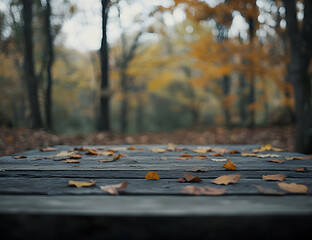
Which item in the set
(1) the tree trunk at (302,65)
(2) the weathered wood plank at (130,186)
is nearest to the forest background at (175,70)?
(1) the tree trunk at (302,65)

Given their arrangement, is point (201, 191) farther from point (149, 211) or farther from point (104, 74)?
point (104, 74)

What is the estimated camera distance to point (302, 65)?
13.9ft

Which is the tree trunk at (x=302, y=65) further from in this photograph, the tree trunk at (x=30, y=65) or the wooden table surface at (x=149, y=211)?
the tree trunk at (x=30, y=65)

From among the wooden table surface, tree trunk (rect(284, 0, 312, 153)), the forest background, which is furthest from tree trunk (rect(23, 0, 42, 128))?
tree trunk (rect(284, 0, 312, 153))

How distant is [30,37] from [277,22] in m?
9.27

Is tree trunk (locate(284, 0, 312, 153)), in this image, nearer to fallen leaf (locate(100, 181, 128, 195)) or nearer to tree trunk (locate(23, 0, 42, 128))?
fallen leaf (locate(100, 181, 128, 195))

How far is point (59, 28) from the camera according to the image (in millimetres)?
10250

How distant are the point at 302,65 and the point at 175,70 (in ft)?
42.2

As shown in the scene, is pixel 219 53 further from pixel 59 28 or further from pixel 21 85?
pixel 21 85

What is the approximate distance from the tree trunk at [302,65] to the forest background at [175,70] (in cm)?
2

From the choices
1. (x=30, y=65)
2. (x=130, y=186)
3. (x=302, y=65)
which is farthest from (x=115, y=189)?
(x=30, y=65)

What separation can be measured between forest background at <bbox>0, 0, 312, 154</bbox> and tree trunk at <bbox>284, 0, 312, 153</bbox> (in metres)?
0.02

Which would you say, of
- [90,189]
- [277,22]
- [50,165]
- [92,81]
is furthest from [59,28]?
[90,189]

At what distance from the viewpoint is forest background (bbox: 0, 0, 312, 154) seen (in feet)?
16.0
